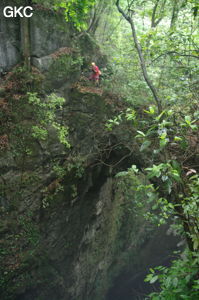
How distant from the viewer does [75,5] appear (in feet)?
18.4

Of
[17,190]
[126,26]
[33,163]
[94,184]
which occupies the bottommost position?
[94,184]

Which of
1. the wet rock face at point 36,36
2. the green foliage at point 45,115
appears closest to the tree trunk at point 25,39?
the wet rock face at point 36,36

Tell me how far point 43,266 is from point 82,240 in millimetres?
2104

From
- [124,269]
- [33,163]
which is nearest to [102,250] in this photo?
[124,269]

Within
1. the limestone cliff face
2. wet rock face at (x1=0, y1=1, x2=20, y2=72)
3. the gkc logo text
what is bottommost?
the limestone cliff face

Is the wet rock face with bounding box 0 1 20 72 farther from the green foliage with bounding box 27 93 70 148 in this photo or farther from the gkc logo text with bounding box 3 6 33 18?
the green foliage with bounding box 27 93 70 148

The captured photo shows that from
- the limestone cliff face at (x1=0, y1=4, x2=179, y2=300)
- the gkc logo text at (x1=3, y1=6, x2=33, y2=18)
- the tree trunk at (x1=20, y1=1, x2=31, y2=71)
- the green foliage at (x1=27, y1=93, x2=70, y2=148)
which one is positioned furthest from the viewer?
the tree trunk at (x1=20, y1=1, x2=31, y2=71)

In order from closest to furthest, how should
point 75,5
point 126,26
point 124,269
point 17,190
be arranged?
1. point 75,5
2. point 17,190
3. point 124,269
4. point 126,26

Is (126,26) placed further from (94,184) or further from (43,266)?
(43,266)

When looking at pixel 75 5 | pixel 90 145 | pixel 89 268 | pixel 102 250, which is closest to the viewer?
Result: pixel 75 5

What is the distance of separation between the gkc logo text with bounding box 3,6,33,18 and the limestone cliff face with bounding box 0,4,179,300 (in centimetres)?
18

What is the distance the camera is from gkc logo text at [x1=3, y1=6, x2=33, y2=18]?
21.8 ft

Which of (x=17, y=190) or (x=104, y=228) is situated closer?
(x=17, y=190)

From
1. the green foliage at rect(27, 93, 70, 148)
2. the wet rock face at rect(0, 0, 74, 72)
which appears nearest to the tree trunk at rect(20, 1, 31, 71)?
the wet rock face at rect(0, 0, 74, 72)
